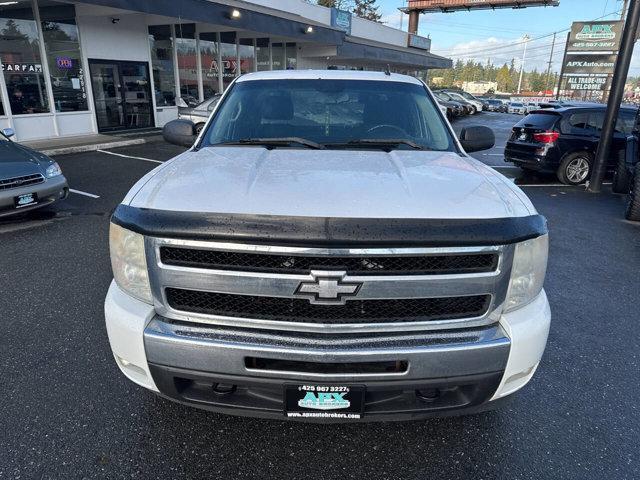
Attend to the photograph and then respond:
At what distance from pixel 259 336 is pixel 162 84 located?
55.1ft

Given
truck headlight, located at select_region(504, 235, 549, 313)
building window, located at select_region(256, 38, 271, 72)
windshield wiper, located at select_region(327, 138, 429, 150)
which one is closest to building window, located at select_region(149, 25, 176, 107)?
building window, located at select_region(256, 38, 271, 72)

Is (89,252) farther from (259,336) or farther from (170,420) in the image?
(259,336)

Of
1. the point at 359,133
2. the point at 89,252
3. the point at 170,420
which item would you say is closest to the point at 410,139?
the point at 359,133

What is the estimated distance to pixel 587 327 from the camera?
3.68 m

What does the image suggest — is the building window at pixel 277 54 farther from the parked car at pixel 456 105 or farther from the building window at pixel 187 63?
the parked car at pixel 456 105

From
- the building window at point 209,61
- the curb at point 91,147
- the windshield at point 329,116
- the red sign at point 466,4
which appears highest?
the red sign at point 466,4

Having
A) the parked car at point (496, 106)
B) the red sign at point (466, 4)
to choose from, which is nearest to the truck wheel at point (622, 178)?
the parked car at point (496, 106)

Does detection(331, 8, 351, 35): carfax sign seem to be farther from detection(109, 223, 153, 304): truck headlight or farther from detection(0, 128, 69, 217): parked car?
detection(109, 223, 153, 304): truck headlight

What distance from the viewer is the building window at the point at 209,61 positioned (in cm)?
1809

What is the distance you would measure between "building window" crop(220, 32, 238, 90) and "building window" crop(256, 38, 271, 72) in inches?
64.8

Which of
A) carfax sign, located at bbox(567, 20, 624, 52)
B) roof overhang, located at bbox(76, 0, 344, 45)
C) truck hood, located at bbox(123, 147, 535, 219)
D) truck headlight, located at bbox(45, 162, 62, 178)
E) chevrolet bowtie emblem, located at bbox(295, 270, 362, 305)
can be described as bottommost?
truck headlight, located at bbox(45, 162, 62, 178)

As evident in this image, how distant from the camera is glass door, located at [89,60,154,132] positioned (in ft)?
46.3

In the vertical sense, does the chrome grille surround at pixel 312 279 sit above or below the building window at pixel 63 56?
below

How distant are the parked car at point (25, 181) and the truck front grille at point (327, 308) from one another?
16.3ft
